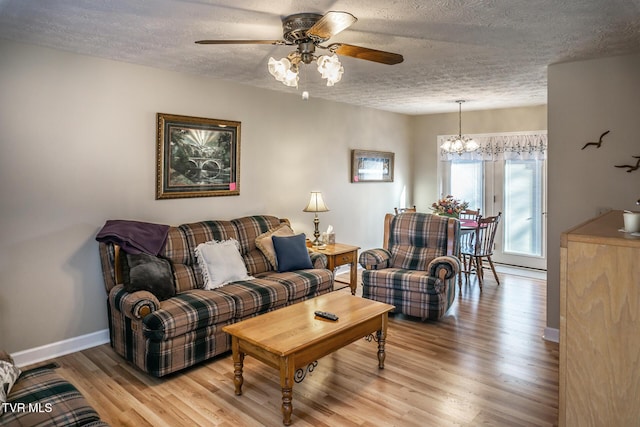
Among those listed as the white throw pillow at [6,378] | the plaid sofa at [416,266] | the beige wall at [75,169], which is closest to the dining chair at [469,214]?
the plaid sofa at [416,266]

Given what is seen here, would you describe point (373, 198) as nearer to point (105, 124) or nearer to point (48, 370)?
point (105, 124)

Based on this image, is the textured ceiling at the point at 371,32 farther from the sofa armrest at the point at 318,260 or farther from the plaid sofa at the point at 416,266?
the sofa armrest at the point at 318,260

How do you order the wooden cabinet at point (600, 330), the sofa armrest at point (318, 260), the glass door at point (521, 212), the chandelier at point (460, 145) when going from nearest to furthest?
1. the wooden cabinet at point (600, 330)
2. the sofa armrest at point (318, 260)
3. the chandelier at point (460, 145)
4. the glass door at point (521, 212)

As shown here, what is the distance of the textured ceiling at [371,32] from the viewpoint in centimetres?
242

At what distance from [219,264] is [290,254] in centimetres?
77

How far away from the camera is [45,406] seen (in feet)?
5.81

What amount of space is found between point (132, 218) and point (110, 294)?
74cm

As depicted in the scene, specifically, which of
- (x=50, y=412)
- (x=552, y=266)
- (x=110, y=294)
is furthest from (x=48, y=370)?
(x=552, y=266)

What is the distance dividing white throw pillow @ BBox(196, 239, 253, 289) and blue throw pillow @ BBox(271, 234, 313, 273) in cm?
39

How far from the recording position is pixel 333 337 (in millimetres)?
2811

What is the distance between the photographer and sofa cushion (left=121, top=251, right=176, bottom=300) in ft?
10.7

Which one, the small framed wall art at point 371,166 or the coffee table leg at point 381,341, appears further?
the small framed wall art at point 371,166

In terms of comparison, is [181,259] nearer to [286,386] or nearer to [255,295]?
[255,295]

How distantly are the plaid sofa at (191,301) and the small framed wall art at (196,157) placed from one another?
0.38 m
